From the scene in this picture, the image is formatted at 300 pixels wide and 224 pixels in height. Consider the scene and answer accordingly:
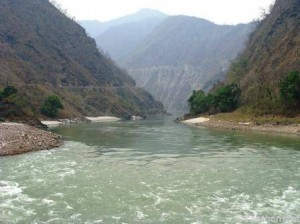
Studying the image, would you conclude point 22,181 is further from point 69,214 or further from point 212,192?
point 212,192

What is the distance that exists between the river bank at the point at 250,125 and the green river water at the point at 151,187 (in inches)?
1412

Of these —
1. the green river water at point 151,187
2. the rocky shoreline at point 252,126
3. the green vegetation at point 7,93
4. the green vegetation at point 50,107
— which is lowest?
the green river water at point 151,187

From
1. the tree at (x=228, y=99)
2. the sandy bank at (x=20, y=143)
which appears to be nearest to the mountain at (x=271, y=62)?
the tree at (x=228, y=99)

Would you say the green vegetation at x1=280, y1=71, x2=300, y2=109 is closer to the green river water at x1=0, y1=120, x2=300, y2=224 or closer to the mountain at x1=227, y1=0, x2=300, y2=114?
A: the mountain at x1=227, y1=0, x2=300, y2=114

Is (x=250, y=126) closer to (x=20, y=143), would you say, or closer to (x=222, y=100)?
(x=222, y=100)

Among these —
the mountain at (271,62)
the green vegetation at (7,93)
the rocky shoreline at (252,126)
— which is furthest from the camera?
the mountain at (271,62)

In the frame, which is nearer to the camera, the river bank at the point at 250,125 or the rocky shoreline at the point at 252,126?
the rocky shoreline at the point at 252,126

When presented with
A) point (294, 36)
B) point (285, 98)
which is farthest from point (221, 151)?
point (294, 36)

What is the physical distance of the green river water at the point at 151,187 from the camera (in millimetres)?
25938

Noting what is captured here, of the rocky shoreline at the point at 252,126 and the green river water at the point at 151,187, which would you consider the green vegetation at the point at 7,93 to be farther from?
the green river water at the point at 151,187

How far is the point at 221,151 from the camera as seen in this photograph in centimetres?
5828

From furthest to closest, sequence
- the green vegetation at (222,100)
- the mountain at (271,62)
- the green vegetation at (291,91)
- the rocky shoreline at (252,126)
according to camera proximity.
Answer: the green vegetation at (222,100) < the mountain at (271,62) < the green vegetation at (291,91) < the rocky shoreline at (252,126)

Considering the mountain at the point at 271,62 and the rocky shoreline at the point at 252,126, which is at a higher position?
the mountain at the point at 271,62

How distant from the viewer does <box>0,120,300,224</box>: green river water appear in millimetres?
25938
